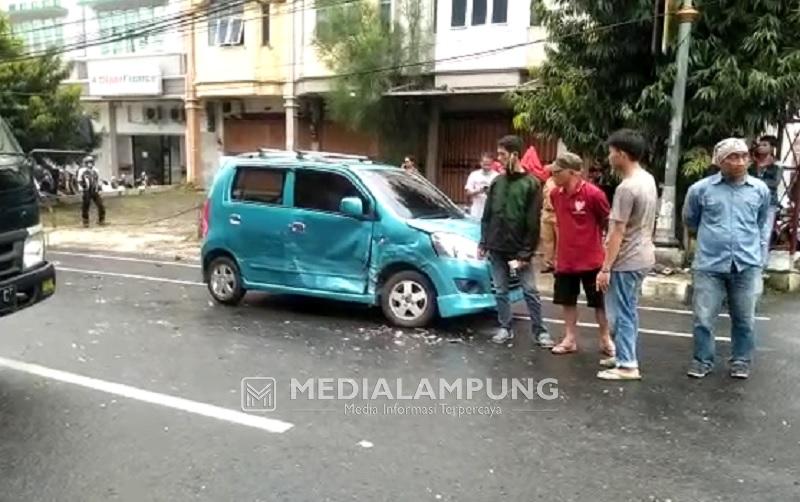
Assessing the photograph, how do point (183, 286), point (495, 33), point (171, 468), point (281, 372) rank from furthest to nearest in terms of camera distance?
1. point (495, 33)
2. point (183, 286)
3. point (281, 372)
4. point (171, 468)

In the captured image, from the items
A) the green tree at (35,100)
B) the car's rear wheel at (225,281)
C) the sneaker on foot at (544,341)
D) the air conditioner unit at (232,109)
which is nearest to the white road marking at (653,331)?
the sneaker on foot at (544,341)

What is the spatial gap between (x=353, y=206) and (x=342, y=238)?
372 millimetres

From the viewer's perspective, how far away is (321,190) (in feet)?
24.7

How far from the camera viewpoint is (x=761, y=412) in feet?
15.9

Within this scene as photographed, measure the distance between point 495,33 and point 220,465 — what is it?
14890 millimetres

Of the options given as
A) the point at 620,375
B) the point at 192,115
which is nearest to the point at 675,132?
the point at 620,375

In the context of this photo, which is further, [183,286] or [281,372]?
[183,286]

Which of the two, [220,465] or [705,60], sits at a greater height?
[705,60]

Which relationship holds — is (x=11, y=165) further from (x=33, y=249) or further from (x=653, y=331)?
(x=653, y=331)

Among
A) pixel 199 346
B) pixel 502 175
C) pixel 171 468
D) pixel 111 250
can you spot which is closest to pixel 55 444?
pixel 171 468

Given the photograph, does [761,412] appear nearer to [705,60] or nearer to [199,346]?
[199,346]

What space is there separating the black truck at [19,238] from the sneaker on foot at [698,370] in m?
4.77

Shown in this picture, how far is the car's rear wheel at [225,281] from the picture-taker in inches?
319

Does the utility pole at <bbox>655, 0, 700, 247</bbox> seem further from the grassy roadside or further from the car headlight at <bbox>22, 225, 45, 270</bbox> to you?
the grassy roadside
